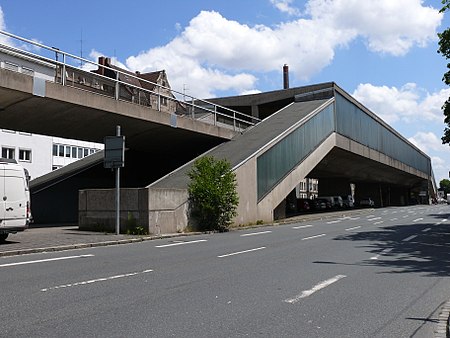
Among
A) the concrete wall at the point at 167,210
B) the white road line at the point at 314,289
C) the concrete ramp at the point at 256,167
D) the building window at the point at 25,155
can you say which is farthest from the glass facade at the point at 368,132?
the white road line at the point at 314,289

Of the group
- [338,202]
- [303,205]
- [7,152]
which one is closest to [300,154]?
[303,205]

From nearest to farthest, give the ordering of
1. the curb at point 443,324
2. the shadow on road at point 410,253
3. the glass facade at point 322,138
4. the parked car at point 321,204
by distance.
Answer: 1. the curb at point 443,324
2. the shadow on road at point 410,253
3. the glass facade at point 322,138
4. the parked car at point 321,204

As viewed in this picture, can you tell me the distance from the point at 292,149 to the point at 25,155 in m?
33.3

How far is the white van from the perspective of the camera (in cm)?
1392

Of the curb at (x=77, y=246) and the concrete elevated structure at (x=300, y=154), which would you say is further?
Result: the concrete elevated structure at (x=300, y=154)

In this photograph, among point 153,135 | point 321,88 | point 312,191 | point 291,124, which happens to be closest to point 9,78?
point 153,135

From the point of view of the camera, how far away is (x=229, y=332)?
5242 mm

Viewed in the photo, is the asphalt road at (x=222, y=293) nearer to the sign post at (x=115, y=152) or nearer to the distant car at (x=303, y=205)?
the sign post at (x=115, y=152)

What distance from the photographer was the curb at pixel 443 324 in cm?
533

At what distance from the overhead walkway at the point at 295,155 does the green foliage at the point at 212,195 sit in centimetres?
69

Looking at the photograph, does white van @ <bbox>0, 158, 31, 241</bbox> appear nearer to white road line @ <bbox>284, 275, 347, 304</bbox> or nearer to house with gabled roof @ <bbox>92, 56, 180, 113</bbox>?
house with gabled roof @ <bbox>92, 56, 180, 113</bbox>

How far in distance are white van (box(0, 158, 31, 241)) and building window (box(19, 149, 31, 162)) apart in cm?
3988

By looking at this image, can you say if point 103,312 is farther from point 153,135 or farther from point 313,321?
point 153,135

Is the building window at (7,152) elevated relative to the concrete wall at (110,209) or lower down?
elevated
